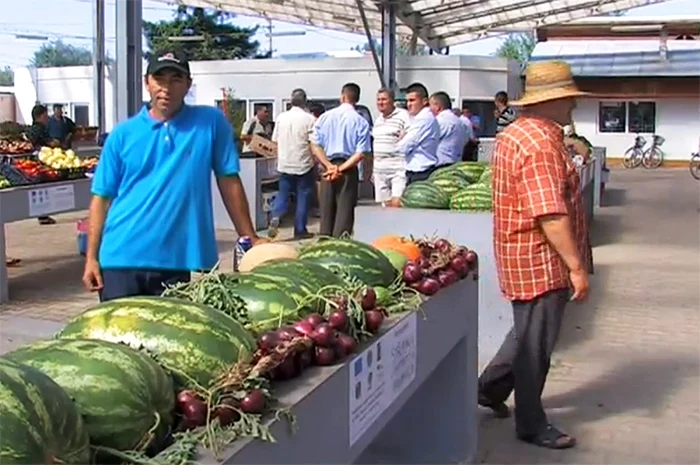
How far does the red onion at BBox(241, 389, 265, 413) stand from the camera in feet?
6.93

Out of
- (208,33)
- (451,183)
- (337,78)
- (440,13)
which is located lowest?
(451,183)

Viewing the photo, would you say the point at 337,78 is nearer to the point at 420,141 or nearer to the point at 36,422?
the point at 420,141

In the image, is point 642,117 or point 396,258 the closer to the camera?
point 396,258

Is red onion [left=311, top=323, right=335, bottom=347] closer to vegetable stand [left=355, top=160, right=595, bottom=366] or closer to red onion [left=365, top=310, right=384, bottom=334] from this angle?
red onion [left=365, top=310, right=384, bottom=334]

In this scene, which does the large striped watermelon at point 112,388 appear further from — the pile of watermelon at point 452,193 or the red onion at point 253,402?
the pile of watermelon at point 452,193

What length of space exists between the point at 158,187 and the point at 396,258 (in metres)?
1.03

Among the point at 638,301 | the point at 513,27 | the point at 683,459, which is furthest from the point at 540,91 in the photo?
the point at 513,27

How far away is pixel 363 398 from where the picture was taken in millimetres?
2816

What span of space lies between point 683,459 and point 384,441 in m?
1.53

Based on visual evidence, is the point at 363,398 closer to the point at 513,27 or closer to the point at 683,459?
the point at 683,459

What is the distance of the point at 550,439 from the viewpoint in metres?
4.99

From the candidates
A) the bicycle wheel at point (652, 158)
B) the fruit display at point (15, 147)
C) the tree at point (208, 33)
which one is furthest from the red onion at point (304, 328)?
the tree at point (208, 33)

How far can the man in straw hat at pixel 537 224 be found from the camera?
14.6 feet

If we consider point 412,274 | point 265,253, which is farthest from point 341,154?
point 412,274
